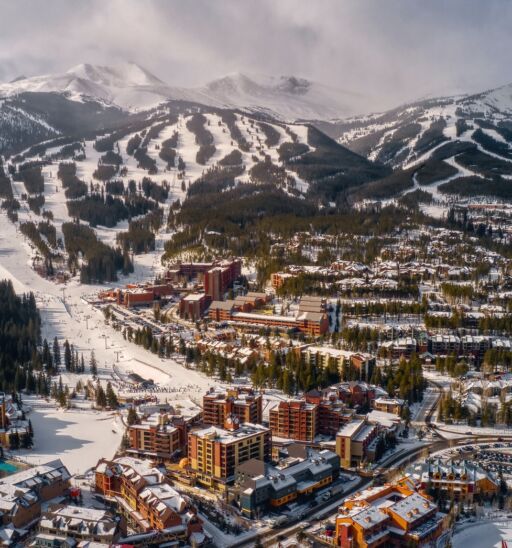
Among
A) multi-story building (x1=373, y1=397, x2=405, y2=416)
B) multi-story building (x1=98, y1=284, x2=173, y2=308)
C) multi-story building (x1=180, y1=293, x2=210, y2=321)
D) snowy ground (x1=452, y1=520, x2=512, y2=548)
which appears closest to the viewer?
snowy ground (x1=452, y1=520, x2=512, y2=548)

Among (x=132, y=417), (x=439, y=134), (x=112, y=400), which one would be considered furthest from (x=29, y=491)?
(x=439, y=134)

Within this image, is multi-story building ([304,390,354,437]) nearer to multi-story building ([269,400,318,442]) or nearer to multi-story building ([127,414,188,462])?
multi-story building ([269,400,318,442])

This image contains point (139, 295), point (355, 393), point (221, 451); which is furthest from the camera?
point (139, 295)

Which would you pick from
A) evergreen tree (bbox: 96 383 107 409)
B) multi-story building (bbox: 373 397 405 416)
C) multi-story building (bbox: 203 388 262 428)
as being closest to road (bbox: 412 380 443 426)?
multi-story building (bbox: 373 397 405 416)

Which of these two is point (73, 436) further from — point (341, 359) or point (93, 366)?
point (341, 359)

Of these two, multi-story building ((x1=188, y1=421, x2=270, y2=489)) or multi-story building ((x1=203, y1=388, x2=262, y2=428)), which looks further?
multi-story building ((x1=203, y1=388, x2=262, y2=428))
